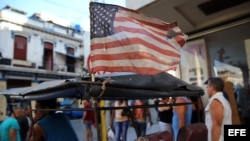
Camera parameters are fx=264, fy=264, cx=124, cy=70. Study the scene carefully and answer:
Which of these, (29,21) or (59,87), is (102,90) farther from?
(29,21)

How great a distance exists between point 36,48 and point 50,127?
71.3 ft

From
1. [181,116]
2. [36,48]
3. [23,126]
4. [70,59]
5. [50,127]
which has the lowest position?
[23,126]

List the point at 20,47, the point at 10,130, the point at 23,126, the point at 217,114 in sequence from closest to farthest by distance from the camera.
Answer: the point at 217,114 → the point at 10,130 → the point at 23,126 → the point at 20,47

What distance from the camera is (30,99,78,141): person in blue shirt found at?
3545 mm

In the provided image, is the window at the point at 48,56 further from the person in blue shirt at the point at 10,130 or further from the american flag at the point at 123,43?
the american flag at the point at 123,43

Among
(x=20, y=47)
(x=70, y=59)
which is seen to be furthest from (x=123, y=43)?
(x=70, y=59)

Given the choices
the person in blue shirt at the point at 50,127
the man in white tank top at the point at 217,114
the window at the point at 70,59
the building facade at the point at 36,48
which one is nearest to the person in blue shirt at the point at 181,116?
the man in white tank top at the point at 217,114

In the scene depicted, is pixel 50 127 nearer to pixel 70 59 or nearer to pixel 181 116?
pixel 181 116

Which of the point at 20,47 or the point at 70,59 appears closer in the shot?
the point at 20,47

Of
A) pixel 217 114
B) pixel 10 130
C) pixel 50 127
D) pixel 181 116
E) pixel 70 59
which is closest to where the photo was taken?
pixel 50 127

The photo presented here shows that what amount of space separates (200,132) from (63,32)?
987 inches

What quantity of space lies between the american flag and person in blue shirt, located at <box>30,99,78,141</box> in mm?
1478

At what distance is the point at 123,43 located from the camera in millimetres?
2705

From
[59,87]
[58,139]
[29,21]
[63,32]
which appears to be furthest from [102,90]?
[63,32]
